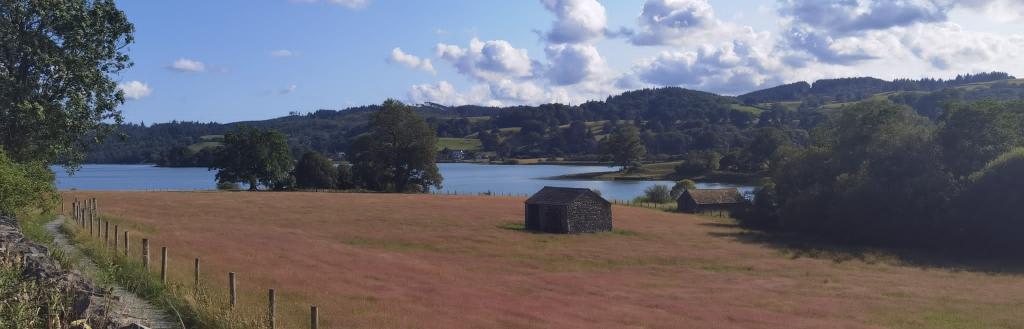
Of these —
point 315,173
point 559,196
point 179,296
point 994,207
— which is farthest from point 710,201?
point 179,296

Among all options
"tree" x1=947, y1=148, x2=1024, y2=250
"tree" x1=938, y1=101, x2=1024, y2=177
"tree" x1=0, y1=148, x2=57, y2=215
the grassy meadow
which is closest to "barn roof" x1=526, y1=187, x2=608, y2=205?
the grassy meadow

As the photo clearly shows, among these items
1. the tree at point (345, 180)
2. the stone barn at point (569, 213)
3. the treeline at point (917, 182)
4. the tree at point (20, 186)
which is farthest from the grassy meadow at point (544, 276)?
the tree at point (345, 180)

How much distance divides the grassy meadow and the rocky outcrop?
3320 millimetres

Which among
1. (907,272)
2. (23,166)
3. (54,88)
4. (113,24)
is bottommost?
(907,272)

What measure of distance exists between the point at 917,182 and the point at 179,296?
5578cm

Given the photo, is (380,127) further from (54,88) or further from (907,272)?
(907,272)

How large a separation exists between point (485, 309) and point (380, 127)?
8423 cm

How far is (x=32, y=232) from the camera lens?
25625 millimetres

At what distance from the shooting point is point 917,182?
5606cm

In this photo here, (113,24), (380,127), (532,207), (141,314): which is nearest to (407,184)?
(380,127)

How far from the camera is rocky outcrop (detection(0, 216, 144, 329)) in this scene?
35.6 ft

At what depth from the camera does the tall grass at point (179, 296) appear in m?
13.6

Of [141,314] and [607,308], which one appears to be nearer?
[141,314]

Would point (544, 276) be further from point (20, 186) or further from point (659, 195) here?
point (659, 195)
